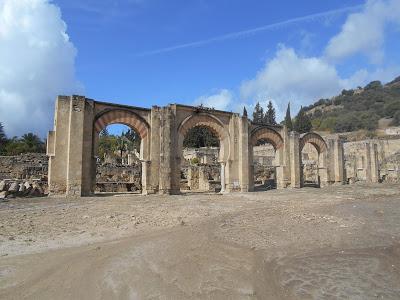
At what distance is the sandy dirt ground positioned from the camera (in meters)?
3.52

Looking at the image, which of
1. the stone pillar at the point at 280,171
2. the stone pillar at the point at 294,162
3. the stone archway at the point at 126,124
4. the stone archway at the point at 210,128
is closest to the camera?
the stone archway at the point at 126,124

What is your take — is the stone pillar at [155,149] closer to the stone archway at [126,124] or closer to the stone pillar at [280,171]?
the stone archway at [126,124]

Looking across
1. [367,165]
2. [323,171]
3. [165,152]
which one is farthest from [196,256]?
[367,165]

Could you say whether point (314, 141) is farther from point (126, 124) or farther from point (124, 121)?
point (124, 121)

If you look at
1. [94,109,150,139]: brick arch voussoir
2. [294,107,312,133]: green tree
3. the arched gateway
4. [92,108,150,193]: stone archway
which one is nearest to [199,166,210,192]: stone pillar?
the arched gateway

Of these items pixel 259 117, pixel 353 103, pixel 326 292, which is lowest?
pixel 326 292

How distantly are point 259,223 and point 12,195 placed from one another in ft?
28.9

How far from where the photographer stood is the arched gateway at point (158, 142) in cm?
1249

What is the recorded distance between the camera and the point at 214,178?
71.2ft

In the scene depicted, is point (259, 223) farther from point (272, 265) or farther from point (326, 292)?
point (326, 292)

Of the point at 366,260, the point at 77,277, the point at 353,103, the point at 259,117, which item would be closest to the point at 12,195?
the point at 77,277

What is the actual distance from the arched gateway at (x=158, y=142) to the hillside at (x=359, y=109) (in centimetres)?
4552

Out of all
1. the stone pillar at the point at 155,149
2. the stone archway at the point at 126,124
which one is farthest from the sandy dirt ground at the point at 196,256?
the stone pillar at the point at 155,149

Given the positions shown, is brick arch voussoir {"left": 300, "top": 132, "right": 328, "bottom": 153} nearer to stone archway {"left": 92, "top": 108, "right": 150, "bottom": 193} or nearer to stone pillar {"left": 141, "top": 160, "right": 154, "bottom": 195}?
stone archway {"left": 92, "top": 108, "right": 150, "bottom": 193}
